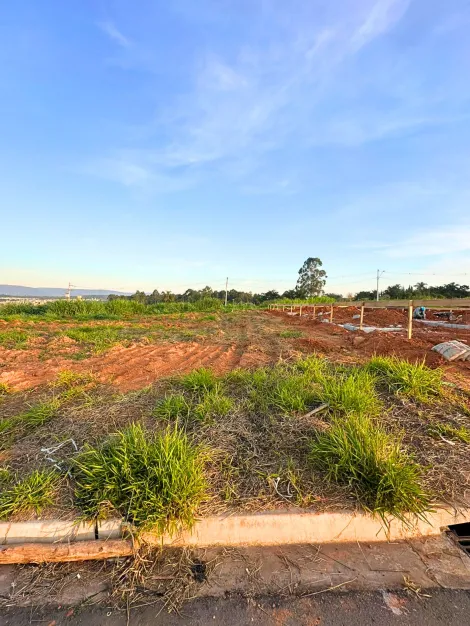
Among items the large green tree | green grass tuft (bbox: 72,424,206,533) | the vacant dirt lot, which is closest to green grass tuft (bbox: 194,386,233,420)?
green grass tuft (bbox: 72,424,206,533)

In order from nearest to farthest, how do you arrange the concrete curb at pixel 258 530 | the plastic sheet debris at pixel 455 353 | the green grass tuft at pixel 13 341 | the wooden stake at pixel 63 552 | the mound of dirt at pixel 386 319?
the wooden stake at pixel 63 552, the concrete curb at pixel 258 530, the plastic sheet debris at pixel 455 353, the green grass tuft at pixel 13 341, the mound of dirt at pixel 386 319

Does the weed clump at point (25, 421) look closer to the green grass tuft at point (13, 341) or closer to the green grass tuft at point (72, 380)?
the green grass tuft at point (72, 380)

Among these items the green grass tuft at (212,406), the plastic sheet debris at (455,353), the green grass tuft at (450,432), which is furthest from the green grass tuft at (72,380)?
the plastic sheet debris at (455,353)

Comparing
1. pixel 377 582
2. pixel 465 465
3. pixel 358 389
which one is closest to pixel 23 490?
pixel 377 582

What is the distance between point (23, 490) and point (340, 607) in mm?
1961

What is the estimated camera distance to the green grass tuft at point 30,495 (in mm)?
1944

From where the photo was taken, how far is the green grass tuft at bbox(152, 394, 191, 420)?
117 inches

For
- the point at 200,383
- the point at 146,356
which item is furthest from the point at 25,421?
the point at 146,356

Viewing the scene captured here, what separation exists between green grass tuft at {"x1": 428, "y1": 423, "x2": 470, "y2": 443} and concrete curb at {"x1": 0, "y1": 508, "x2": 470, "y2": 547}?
0.87 m

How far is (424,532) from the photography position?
194 cm

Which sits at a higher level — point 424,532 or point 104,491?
point 104,491

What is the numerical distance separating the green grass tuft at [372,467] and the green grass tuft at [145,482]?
92cm

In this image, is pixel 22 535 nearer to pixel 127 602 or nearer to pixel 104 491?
pixel 104 491

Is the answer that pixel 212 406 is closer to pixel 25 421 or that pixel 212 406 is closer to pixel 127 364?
pixel 25 421
